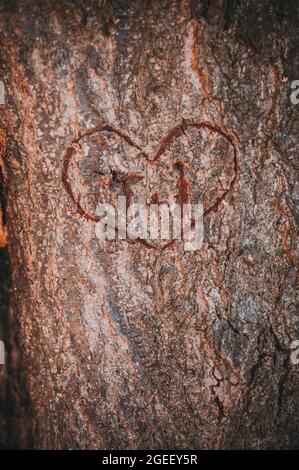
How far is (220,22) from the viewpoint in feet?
3.76

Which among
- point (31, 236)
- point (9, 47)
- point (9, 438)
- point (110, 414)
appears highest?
point (9, 47)

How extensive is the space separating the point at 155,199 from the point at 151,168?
91mm

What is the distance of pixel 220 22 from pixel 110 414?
1219 mm

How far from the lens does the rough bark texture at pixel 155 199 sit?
1153 millimetres

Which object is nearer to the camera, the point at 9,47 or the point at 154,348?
the point at 9,47

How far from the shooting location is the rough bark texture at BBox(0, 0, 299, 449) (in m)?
1.15

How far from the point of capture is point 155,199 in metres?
1.23

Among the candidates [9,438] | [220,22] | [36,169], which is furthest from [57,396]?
[220,22]

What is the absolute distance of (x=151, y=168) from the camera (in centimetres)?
121

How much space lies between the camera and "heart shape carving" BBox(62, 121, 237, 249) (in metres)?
1.19

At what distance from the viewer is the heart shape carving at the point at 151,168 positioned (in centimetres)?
119
